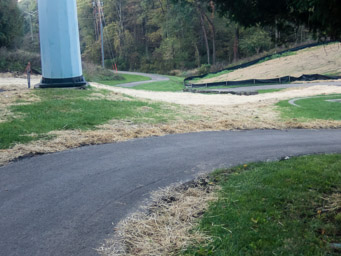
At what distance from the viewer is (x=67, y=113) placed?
1217 centimetres

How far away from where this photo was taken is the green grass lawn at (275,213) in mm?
3857

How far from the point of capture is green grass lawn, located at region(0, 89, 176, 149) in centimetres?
977

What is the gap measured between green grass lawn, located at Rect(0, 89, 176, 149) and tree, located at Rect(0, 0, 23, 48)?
109 feet

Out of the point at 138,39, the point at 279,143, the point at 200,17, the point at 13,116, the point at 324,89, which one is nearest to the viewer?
the point at 279,143

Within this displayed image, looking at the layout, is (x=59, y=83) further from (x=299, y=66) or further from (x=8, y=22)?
(x=8, y=22)

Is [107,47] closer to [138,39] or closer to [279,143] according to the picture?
[138,39]

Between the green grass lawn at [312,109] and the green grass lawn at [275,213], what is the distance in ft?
26.1

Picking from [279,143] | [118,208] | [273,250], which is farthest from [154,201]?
[279,143]

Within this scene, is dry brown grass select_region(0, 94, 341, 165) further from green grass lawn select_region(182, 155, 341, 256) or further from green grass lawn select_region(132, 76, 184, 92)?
green grass lawn select_region(132, 76, 184, 92)

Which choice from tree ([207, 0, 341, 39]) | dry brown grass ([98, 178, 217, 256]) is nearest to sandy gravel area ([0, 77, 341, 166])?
dry brown grass ([98, 178, 217, 256])

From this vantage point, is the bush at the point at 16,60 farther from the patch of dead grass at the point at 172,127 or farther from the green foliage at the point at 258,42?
the green foliage at the point at 258,42

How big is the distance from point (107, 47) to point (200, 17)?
1260 inches

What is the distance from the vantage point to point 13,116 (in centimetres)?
1116

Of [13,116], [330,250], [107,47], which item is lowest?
[330,250]
